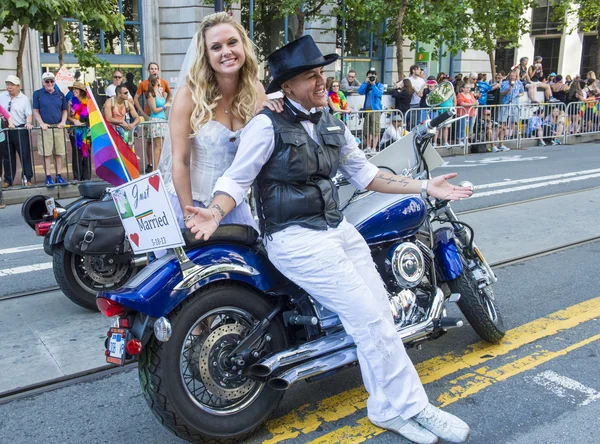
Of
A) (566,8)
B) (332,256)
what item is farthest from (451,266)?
(566,8)

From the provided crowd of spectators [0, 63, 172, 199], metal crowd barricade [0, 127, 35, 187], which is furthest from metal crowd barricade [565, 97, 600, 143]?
metal crowd barricade [0, 127, 35, 187]

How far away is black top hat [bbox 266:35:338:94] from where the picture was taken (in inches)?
116

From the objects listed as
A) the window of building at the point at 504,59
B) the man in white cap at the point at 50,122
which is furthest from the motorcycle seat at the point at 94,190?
the window of building at the point at 504,59

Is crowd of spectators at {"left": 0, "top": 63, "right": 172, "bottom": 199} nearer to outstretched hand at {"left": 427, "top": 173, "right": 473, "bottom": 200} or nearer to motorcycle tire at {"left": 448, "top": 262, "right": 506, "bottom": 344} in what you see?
motorcycle tire at {"left": 448, "top": 262, "right": 506, "bottom": 344}

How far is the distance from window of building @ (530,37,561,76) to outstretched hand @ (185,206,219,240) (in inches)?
1316

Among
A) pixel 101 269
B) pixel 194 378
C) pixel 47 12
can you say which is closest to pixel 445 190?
pixel 194 378

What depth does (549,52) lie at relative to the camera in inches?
1300

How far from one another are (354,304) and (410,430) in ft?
2.14

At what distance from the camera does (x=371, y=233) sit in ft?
11.5

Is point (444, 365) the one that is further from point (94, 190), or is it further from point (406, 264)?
point (94, 190)

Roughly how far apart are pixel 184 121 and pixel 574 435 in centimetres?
247

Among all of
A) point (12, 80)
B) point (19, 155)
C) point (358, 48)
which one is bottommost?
point (19, 155)

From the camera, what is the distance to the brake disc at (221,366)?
119 inches

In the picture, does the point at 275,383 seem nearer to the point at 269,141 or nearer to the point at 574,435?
the point at 269,141
